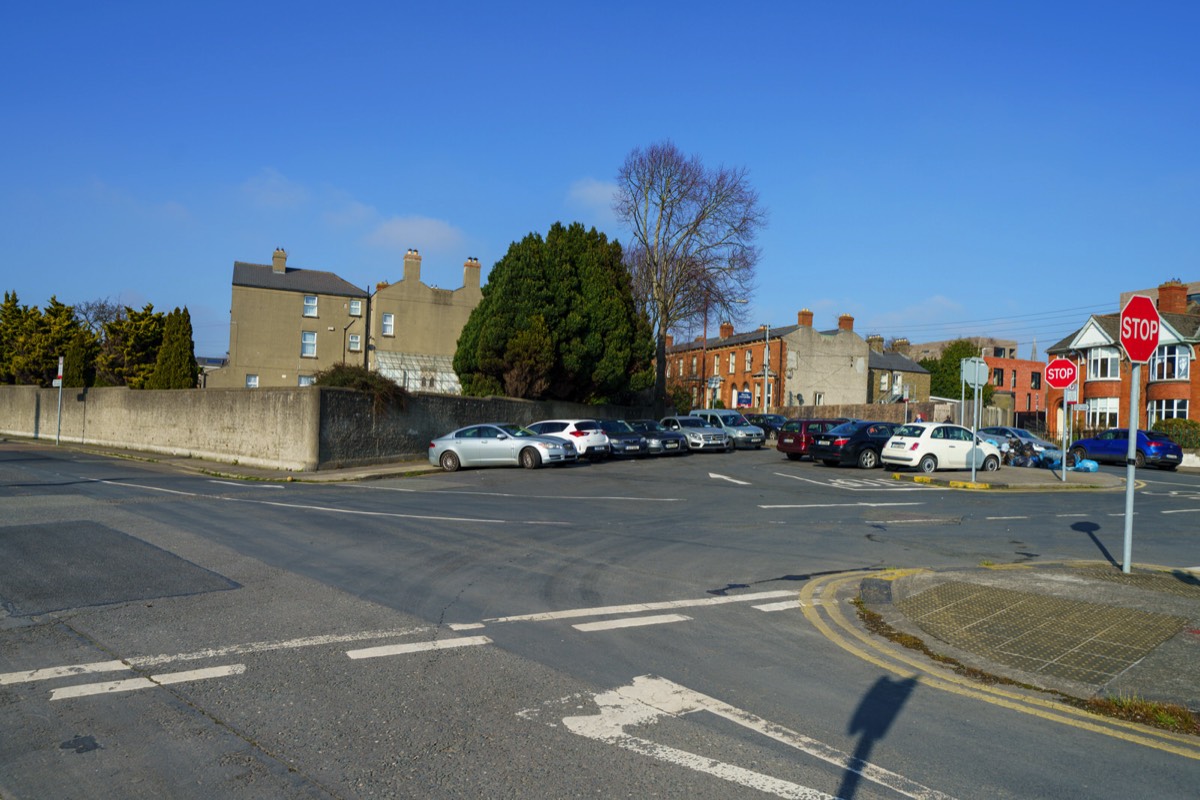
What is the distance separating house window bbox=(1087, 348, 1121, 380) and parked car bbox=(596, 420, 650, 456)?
118ft

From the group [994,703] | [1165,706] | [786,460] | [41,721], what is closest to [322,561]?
[41,721]

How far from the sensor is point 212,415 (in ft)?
99.7

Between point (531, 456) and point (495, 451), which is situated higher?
point (495, 451)

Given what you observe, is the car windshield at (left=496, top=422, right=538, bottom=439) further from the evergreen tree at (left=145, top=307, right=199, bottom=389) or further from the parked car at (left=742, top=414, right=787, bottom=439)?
the parked car at (left=742, top=414, right=787, bottom=439)

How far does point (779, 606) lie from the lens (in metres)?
8.87

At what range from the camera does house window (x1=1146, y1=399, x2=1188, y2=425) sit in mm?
49562

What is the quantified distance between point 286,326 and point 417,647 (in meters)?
49.9

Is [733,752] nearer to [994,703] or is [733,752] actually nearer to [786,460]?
[994,703]

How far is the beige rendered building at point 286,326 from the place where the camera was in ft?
172

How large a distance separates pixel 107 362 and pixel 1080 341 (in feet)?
181

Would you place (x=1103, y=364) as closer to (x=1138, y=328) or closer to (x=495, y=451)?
(x=495, y=451)

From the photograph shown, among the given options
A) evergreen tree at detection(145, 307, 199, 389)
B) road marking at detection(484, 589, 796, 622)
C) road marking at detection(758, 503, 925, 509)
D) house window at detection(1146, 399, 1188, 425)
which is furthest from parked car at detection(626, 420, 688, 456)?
house window at detection(1146, 399, 1188, 425)

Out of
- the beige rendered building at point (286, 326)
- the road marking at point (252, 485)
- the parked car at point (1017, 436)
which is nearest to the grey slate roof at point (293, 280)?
the beige rendered building at point (286, 326)

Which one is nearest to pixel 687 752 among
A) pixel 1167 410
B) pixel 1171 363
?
pixel 1171 363
